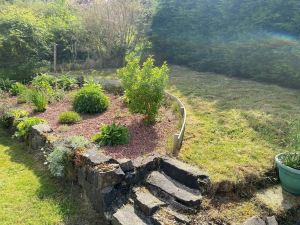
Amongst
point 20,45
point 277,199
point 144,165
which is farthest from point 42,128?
point 20,45

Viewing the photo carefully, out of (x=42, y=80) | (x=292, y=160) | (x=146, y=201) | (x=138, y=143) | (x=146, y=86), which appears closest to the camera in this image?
(x=146, y=201)

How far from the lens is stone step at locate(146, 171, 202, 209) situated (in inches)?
209

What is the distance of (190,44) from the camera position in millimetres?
14586

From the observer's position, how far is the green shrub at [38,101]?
30.6 ft

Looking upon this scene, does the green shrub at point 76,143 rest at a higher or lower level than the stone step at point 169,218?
higher

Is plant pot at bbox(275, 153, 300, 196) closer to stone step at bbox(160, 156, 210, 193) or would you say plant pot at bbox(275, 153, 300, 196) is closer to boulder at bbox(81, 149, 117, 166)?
stone step at bbox(160, 156, 210, 193)

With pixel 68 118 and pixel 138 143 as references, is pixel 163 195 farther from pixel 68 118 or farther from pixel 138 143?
pixel 68 118

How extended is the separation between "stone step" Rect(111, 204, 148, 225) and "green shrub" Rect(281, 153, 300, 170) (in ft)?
8.97

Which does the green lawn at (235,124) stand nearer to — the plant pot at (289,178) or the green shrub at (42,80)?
the plant pot at (289,178)

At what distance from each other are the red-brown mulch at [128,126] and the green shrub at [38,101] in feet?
0.59

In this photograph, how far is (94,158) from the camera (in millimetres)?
5902

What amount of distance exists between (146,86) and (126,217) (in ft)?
10.7

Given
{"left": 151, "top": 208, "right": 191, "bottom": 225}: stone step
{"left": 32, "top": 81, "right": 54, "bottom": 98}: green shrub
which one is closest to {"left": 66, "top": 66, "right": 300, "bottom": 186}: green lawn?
{"left": 151, "top": 208, "right": 191, "bottom": 225}: stone step

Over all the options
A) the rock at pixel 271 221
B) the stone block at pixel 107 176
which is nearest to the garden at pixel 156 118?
the stone block at pixel 107 176
